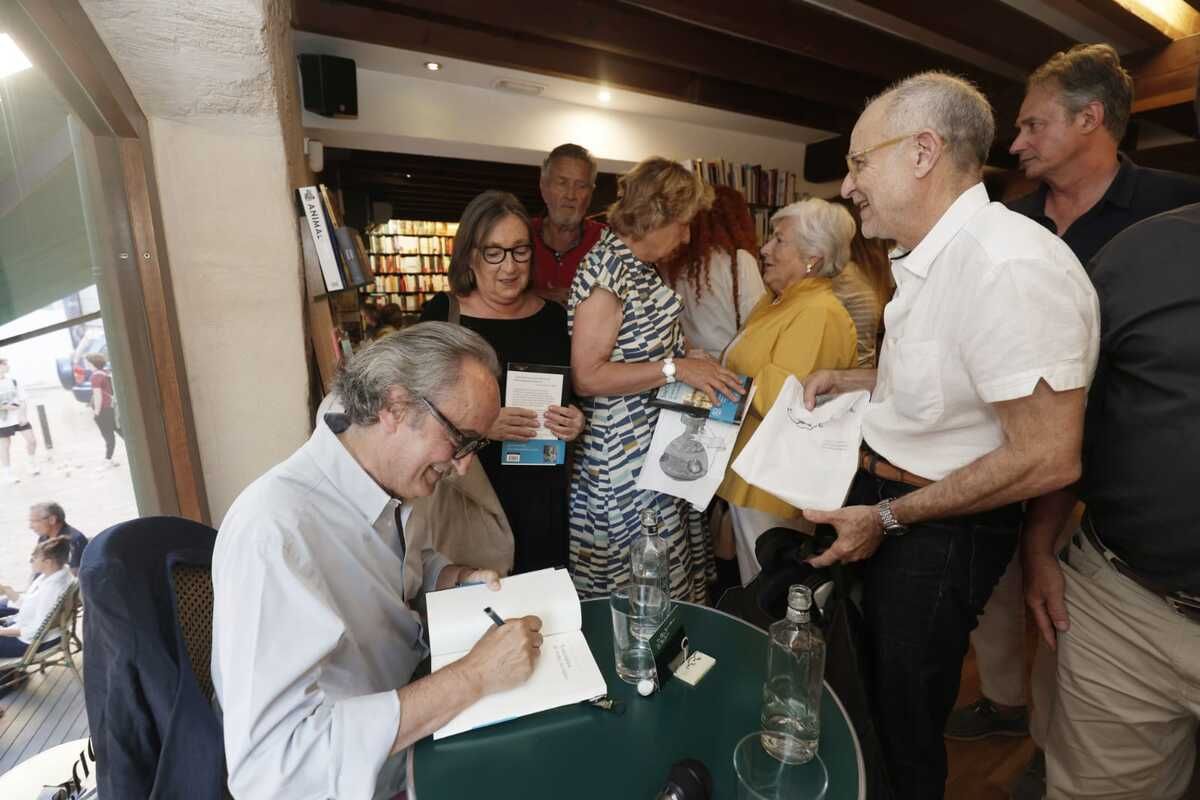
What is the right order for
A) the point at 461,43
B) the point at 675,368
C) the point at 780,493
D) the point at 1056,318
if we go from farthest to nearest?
the point at 461,43 → the point at 675,368 → the point at 780,493 → the point at 1056,318

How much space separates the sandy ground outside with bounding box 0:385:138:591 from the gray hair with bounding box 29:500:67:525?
0.04 ft

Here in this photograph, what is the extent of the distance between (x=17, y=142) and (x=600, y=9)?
2.82 m

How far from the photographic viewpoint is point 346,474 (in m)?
1.09

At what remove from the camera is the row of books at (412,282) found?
31.2 ft

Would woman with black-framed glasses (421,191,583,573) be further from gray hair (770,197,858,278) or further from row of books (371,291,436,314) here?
row of books (371,291,436,314)

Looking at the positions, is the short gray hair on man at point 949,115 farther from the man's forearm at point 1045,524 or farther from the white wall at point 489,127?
the white wall at point 489,127

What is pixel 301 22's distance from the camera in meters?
3.08

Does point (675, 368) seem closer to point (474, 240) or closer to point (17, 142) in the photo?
point (474, 240)

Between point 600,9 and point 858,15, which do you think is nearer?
point 600,9

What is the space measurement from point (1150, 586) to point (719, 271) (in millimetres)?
1779

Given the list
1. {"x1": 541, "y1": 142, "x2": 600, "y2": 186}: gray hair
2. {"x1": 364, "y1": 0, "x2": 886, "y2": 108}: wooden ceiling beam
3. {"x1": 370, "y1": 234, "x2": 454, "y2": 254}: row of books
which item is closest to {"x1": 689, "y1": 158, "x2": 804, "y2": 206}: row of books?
{"x1": 364, "y1": 0, "x2": 886, "y2": 108}: wooden ceiling beam

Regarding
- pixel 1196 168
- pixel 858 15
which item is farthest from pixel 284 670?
pixel 1196 168

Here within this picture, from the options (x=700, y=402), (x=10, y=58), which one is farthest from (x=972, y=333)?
(x=10, y=58)

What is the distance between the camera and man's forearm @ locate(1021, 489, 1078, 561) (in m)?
1.47
